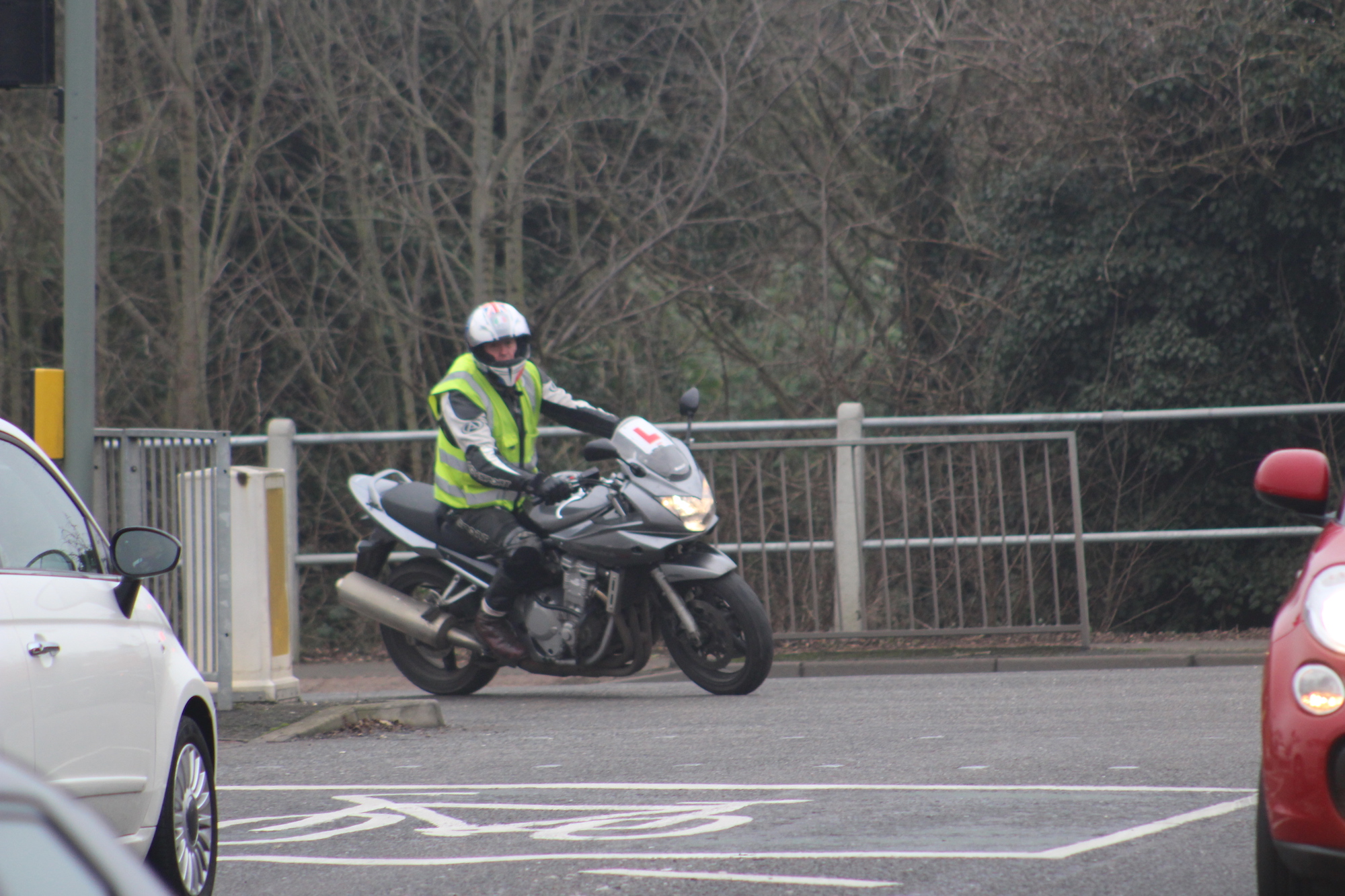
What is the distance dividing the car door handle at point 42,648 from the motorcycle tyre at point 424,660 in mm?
5801

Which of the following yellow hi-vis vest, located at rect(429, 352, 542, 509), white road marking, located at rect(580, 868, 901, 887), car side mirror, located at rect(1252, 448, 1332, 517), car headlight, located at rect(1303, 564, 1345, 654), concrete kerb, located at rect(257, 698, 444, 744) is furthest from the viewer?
yellow hi-vis vest, located at rect(429, 352, 542, 509)

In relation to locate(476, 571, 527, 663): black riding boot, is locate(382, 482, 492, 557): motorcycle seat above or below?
above

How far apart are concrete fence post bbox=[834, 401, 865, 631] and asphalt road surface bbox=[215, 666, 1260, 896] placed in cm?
183

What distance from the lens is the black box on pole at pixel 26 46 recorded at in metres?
7.36

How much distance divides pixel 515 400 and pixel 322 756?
266 centimetres

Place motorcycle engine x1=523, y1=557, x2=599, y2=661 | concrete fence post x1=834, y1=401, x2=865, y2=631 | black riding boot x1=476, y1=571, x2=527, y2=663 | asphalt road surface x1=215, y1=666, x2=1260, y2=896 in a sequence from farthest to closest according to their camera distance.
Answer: concrete fence post x1=834, y1=401, x2=865, y2=631 < black riding boot x1=476, y1=571, x2=527, y2=663 < motorcycle engine x1=523, y1=557, x2=599, y2=661 < asphalt road surface x1=215, y1=666, x2=1260, y2=896

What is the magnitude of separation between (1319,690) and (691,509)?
220 inches

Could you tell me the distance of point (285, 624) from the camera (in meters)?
9.69

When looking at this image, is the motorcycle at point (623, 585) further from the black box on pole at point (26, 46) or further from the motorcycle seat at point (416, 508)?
the black box on pole at point (26, 46)

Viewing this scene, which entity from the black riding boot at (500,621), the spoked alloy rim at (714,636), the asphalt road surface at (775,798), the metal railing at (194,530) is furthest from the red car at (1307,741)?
the metal railing at (194,530)

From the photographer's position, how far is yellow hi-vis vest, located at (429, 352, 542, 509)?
9539 millimetres

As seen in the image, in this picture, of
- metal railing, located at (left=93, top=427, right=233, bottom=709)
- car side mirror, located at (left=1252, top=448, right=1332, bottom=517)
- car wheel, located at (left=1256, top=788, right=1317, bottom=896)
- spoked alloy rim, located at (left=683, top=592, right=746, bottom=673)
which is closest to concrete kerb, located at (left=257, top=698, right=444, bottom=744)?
metal railing, located at (left=93, top=427, right=233, bottom=709)

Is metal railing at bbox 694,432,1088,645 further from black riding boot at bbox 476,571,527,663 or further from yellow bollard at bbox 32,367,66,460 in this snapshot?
yellow bollard at bbox 32,367,66,460

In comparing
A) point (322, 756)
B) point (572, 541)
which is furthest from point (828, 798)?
point (572, 541)
